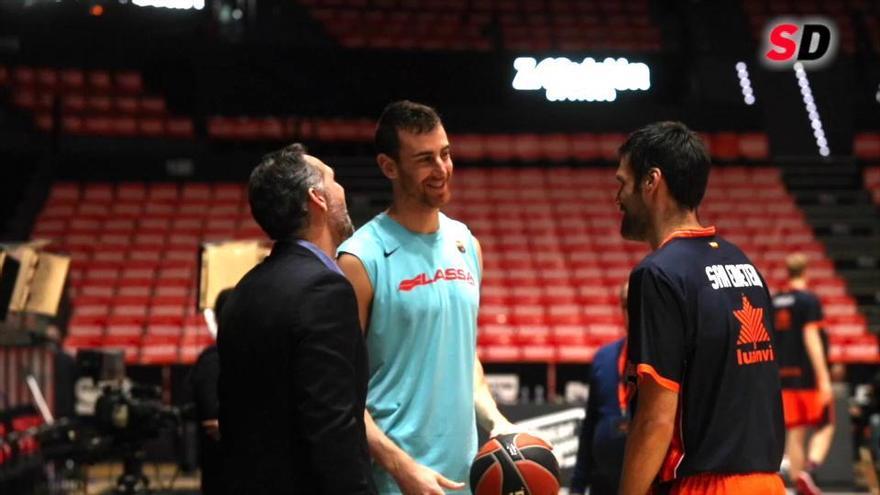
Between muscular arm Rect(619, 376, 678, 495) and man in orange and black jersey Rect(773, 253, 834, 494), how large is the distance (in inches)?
250

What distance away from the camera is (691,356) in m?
3.27

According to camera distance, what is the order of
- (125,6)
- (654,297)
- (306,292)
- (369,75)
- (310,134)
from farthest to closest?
(310,134) < (369,75) < (125,6) < (654,297) < (306,292)

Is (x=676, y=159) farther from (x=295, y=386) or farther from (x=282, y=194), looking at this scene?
(x=295, y=386)

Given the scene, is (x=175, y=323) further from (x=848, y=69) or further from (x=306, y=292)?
(x=306, y=292)

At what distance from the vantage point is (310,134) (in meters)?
18.5

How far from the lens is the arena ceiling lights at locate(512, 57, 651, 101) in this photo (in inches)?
496

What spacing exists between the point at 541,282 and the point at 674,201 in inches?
496

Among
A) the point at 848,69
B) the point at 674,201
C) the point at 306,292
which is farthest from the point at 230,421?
the point at 848,69

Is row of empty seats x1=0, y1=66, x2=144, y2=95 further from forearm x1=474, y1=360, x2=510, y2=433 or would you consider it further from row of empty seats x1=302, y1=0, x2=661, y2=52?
forearm x1=474, y1=360, x2=510, y2=433

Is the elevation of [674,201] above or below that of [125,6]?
below

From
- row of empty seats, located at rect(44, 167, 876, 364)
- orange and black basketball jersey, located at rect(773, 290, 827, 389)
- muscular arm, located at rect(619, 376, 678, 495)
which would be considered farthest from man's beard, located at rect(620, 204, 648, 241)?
row of empty seats, located at rect(44, 167, 876, 364)

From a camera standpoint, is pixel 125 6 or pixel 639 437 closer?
pixel 639 437

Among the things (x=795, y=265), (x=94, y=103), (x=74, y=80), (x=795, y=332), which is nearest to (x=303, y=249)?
(x=795, y=265)

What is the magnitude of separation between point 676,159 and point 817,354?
6347 millimetres
